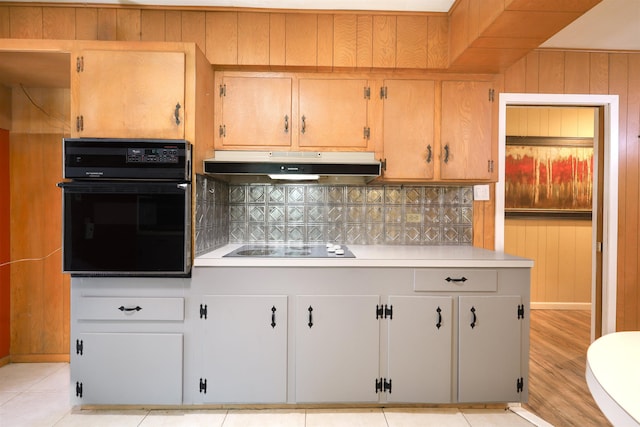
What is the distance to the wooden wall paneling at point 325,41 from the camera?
2.51m

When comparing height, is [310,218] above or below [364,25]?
below

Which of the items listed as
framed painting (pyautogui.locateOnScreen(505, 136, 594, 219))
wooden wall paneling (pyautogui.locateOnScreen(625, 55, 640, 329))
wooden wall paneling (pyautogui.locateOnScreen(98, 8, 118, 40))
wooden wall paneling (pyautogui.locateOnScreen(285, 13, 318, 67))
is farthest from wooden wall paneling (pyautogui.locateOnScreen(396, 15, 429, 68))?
framed painting (pyautogui.locateOnScreen(505, 136, 594, 219))

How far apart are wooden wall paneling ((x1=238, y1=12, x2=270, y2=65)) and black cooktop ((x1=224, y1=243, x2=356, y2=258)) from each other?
1241mm

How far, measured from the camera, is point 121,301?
84.7 inches

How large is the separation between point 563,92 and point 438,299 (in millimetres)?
1947

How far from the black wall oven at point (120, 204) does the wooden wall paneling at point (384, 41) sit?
1377mm

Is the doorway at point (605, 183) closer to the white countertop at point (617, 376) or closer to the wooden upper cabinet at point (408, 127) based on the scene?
the wooden upper cabinet at point (408, 127)

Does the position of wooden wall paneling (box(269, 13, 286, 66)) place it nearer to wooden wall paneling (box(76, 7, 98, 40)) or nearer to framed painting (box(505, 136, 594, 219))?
wooden wall paneling (box(76, 7, 98, 40))

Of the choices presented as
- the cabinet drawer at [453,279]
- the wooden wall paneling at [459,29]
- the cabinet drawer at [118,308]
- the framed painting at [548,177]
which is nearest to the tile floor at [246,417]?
the cabinet drawer at [118,308]

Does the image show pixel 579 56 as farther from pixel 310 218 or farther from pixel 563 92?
pixel 310 218

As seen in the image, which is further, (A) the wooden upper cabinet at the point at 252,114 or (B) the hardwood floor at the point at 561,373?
(A) the wooden upper cabinet at the point at 252,114

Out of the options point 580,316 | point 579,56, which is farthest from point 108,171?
point 580,316

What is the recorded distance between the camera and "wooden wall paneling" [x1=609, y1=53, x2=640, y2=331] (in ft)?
9.54

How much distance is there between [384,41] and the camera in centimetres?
252
